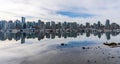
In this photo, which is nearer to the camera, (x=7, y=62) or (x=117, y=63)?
(x=117, y=63)

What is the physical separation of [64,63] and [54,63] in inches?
71.9

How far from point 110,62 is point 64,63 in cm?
840

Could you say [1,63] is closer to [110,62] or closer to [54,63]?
[54,63]

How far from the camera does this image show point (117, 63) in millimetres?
37500

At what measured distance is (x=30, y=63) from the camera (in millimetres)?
39281

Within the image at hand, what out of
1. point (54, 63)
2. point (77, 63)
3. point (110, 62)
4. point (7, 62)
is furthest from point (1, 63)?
point (110, 62)

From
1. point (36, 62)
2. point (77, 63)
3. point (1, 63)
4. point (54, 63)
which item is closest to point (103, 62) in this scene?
point (77, 63)

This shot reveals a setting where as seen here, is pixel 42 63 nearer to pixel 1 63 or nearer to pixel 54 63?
pixel 54 63

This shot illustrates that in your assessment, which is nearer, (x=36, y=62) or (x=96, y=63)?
(x=96, y=63)

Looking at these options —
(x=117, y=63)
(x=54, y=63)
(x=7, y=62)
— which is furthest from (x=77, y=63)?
(x=7, y=62)

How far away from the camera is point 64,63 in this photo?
38688mm

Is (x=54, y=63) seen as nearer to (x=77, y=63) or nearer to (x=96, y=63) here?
(x=77, y=63)

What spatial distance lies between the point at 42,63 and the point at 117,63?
44.5ft

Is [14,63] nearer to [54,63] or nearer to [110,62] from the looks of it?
[54,63]
